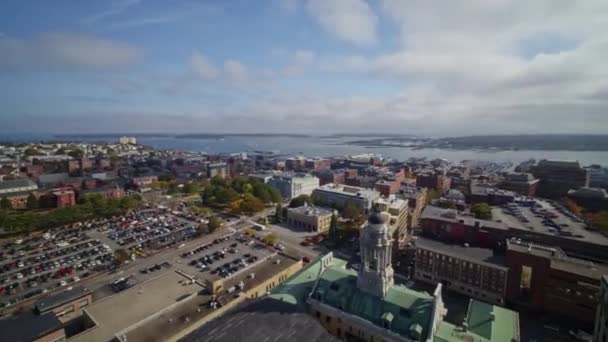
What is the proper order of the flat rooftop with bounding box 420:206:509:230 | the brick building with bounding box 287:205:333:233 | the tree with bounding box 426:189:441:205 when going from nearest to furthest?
the flat rooftop with bounding box 420:206:509:230 < the brick building with bounding box 287:205:333:233 < the tree with bounding box 426:189:441:205

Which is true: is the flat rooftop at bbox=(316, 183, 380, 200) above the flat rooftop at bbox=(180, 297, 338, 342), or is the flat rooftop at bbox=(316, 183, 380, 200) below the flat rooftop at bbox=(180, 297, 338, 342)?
above

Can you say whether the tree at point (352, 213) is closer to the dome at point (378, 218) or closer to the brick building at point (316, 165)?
the dome at point (378, 218)

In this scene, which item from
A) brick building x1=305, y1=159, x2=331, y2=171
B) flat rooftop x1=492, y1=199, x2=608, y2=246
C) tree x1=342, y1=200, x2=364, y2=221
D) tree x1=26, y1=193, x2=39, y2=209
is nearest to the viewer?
flat rooftop x1=492, y1=199, x2=608, y2=246

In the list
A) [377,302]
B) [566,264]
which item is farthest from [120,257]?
[566,264]

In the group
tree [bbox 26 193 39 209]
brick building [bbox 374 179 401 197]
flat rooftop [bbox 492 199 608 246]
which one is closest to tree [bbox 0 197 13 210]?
tree [bbox 26 193 39 209]

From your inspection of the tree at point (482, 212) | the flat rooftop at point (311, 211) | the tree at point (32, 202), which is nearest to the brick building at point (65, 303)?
the flat rooftop at point (311, 211)

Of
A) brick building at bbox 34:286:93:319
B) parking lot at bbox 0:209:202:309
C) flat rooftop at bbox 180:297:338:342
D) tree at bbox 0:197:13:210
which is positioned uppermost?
flat rooftop at bbox 180:297:338:342

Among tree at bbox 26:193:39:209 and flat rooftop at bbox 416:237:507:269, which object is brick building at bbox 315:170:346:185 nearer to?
flat rooftop at bbox 416:237:507:269
